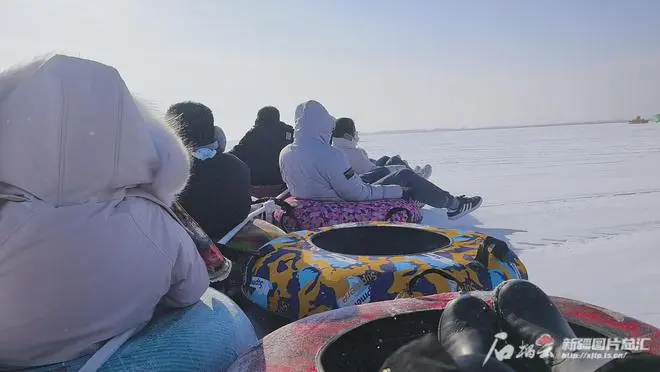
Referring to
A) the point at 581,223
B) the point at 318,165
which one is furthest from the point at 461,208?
the point at 318,165

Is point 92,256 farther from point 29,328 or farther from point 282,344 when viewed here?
point 282,344

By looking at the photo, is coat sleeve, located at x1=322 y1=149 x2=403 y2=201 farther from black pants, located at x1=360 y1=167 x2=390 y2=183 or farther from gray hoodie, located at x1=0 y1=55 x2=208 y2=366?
gray hoodie, located at x1=0 y1=55 x2=208 y2=366

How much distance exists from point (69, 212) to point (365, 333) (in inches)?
32.9

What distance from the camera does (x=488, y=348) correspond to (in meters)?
1.29

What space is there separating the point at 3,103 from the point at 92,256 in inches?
17.0

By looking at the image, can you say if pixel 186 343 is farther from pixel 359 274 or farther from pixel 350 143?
pixel 350 143

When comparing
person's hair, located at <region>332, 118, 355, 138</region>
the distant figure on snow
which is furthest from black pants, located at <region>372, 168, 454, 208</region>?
person's hair, located at <region>332, 118, 355, 138</region>

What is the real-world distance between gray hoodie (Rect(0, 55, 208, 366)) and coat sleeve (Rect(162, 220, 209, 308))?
99 mm

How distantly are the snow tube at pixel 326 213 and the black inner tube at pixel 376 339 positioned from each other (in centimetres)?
246

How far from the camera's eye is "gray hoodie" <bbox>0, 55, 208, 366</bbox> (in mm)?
1348

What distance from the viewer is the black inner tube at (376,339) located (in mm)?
1493

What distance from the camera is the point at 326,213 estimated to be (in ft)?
13.7

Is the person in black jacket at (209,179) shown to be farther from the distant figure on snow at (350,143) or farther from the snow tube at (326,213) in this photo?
the distant figure on snow at (350,143)

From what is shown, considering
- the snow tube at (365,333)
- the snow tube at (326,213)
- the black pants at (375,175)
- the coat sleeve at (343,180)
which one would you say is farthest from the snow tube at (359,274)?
the black pants at (375,175)
